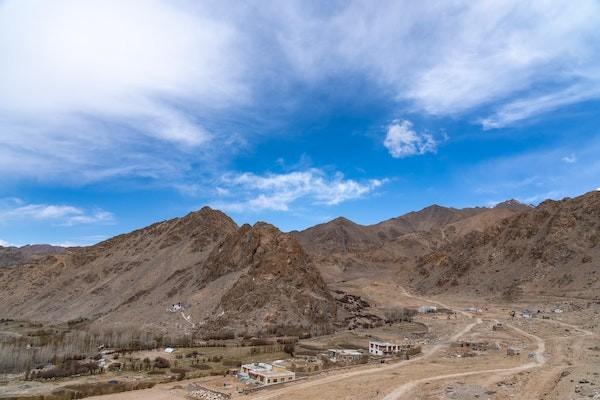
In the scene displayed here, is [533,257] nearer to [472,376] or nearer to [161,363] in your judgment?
[472,376]

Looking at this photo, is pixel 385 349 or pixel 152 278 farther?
pixel 152 278

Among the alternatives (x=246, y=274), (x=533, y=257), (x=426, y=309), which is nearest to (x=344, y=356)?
(x=246, y=274)

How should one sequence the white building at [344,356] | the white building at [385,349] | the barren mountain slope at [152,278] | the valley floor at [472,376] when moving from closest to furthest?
the valley floor at [472,376] → the white building at [344,356] → the white building at [385,349] → the barren mountain slope at [152,278]

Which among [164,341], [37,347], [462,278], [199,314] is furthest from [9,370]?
[462,278]

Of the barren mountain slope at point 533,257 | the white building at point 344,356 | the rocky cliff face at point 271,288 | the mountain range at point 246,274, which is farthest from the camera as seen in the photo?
the barren mountain slope at point 533,257

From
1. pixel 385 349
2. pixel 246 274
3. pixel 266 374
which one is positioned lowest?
pixel 266 374

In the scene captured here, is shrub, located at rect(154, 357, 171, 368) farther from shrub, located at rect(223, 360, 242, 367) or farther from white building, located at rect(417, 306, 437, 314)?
white building, located at rect(417, 306, 437, 314)

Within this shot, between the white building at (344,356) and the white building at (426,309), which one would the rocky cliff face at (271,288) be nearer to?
the white building at (344,356)

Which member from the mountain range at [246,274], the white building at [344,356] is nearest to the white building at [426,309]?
the mountain range at [246,274]
